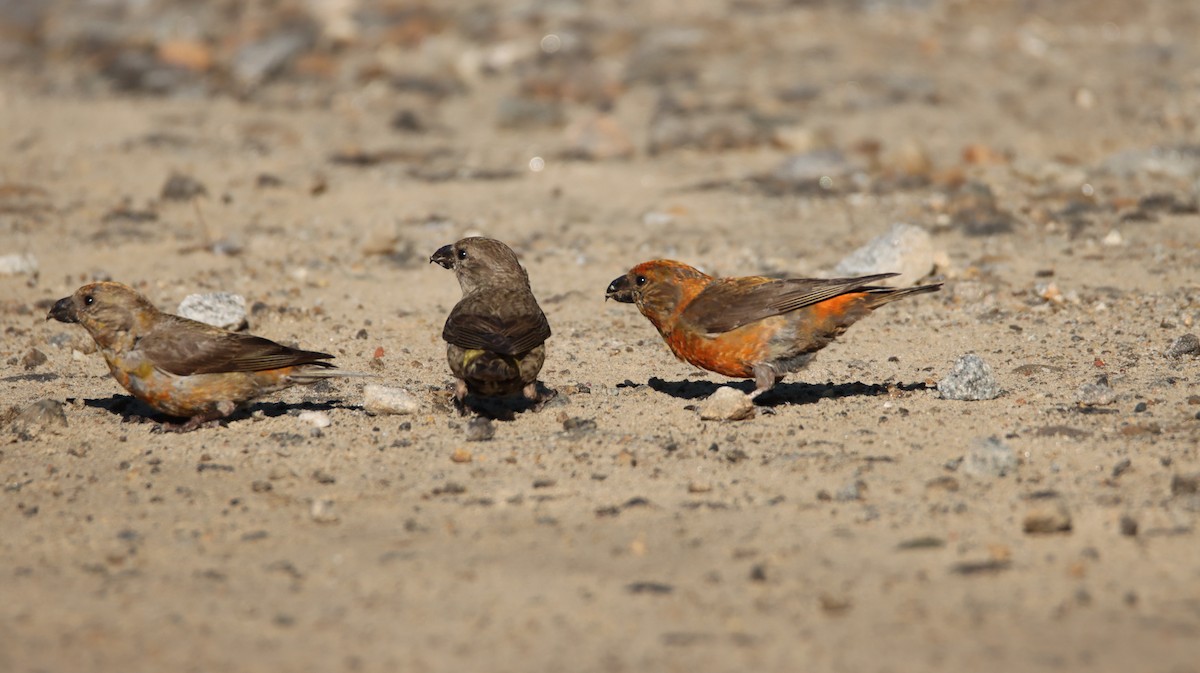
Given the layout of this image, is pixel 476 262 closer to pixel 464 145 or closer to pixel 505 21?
pixel 464 145

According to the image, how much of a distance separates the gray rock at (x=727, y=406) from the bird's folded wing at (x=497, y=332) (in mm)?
964

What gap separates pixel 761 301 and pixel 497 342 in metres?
1.48

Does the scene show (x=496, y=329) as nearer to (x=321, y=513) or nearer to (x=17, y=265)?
(x=321, y=513)

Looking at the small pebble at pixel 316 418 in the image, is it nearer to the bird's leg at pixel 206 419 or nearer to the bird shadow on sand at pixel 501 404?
the bird's leg at pixel 206 419

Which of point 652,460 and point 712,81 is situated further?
point 712,81

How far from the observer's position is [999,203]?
11547 mm

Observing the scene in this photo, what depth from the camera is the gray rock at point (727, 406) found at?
686 centimetres

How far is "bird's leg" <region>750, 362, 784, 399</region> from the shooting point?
23.6 ft

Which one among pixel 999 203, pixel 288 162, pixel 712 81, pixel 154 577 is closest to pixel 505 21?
pixel 712 81

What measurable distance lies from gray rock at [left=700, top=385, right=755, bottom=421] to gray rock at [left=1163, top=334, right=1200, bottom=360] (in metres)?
2.65

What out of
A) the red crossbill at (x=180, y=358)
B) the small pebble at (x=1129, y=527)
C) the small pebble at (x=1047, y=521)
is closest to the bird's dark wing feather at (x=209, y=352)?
the red crossbill at (x=180, y=358)

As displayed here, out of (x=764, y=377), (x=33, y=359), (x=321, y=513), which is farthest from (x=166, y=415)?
(x=764, y=377)

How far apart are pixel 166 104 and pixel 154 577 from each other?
41.2 ft

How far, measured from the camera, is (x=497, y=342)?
22.1ft
